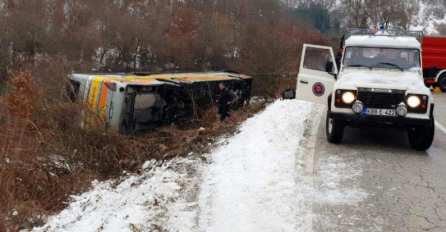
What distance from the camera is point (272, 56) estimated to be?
3164 cm

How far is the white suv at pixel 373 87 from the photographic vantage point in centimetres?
757

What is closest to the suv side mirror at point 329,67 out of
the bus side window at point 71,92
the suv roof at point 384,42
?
the suv roof at point 384,42

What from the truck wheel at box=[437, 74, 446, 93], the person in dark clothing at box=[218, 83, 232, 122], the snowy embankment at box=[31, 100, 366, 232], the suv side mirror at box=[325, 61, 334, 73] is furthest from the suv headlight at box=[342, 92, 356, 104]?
the truck wheel at box=[437, 74, 446, 93]

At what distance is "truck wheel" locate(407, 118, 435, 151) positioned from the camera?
7746 mm

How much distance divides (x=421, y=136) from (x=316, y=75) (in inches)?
100

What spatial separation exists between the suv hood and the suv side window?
2.48ft

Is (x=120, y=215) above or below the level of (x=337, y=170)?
below

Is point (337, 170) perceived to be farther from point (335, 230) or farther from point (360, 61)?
point (360, 61)

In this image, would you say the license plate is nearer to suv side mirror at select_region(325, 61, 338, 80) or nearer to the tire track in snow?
the tire track in snow

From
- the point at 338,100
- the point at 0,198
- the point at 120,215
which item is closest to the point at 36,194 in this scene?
the point at 0,198

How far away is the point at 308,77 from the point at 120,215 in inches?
219

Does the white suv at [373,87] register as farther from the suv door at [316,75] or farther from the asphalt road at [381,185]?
the asphalt road at [381,185]

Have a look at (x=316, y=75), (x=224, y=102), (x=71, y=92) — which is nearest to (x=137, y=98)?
(x=71, y=92)

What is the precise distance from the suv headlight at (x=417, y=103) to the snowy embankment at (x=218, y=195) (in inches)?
72.7
